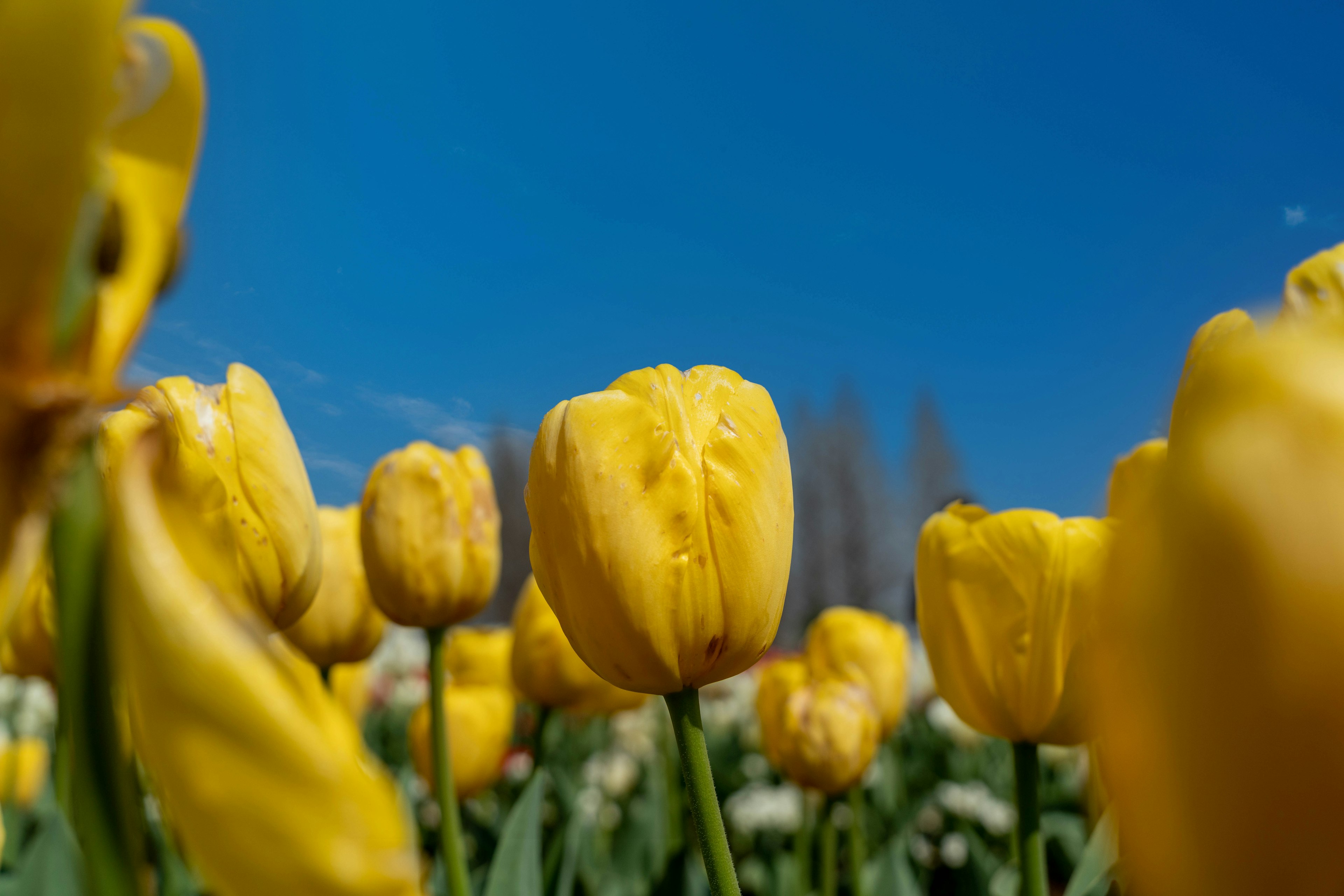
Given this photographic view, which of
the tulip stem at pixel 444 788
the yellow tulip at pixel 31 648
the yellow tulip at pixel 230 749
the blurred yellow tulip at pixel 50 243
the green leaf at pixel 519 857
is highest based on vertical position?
the blurred yellow tulip at pixel 50 243

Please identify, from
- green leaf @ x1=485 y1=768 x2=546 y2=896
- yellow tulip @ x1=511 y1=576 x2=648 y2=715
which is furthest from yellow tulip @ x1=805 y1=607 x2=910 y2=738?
green leaf @ x1=485 y1=768 x2=546 y2=896

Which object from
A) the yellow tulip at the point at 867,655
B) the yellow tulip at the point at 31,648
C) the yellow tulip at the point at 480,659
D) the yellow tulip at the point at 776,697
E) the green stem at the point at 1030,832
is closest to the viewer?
the green stem at the point at 1030,832

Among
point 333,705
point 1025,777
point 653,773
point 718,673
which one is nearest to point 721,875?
point 718,673

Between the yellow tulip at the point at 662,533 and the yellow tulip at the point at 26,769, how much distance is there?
1654mm

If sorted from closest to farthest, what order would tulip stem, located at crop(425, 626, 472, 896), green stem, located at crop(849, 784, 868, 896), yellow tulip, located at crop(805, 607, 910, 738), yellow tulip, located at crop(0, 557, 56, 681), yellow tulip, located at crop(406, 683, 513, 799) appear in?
tulip stem, located at crop(425, 626, 472, 896), yellow tulip, located at crop(0, 557, 56, 681), green stem, located at crop(849, 784, 868, 896), yellow tulip, located at crop(406, 683, 513, 799), yellow tulip, located at crop(805, 607, 910, 738)

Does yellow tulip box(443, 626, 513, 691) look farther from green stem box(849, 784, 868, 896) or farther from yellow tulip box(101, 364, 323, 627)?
yellow tulip box(101, 364, 323, 627)

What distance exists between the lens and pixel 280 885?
0.17 m

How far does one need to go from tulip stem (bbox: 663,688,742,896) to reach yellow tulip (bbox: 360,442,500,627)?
0.49 metres

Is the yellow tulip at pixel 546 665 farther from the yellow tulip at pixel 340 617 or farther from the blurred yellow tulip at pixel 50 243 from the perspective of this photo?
the blurred yellow tulip at pixel 50 243

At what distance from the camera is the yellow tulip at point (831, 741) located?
1.24 metres

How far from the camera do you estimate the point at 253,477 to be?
513 mm

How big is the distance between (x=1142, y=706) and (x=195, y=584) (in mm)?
183

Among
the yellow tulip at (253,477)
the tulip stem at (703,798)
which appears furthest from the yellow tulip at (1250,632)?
the yellow tulip at (253,477)

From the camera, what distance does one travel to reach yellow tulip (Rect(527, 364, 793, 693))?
19.3 inches
